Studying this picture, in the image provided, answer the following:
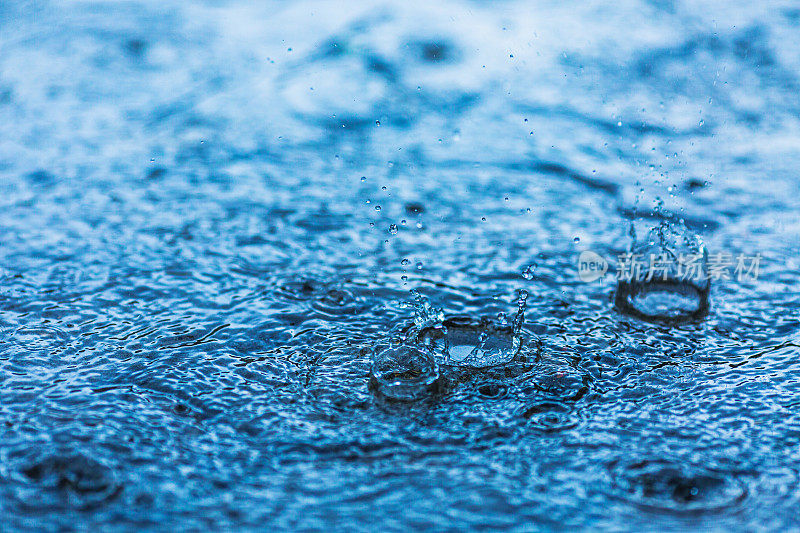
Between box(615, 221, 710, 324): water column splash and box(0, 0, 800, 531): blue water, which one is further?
box(615, 221, 710, 324): water column splash

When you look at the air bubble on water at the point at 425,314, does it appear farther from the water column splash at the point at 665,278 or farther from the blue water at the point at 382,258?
the water column splash at the point at 665,278

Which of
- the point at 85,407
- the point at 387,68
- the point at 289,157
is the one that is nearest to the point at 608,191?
the point at 289,157

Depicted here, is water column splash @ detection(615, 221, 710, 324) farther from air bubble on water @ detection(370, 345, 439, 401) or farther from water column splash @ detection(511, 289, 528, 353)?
air bubble on water @ detection(370, 345, 439, 401)

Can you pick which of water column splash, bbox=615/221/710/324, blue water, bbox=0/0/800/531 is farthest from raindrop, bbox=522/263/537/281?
water column splash, bbox=615/221/710/324

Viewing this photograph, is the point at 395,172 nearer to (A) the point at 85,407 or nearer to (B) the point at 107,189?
(B) the point at 107,189

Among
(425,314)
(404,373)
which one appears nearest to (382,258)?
(425,314)
